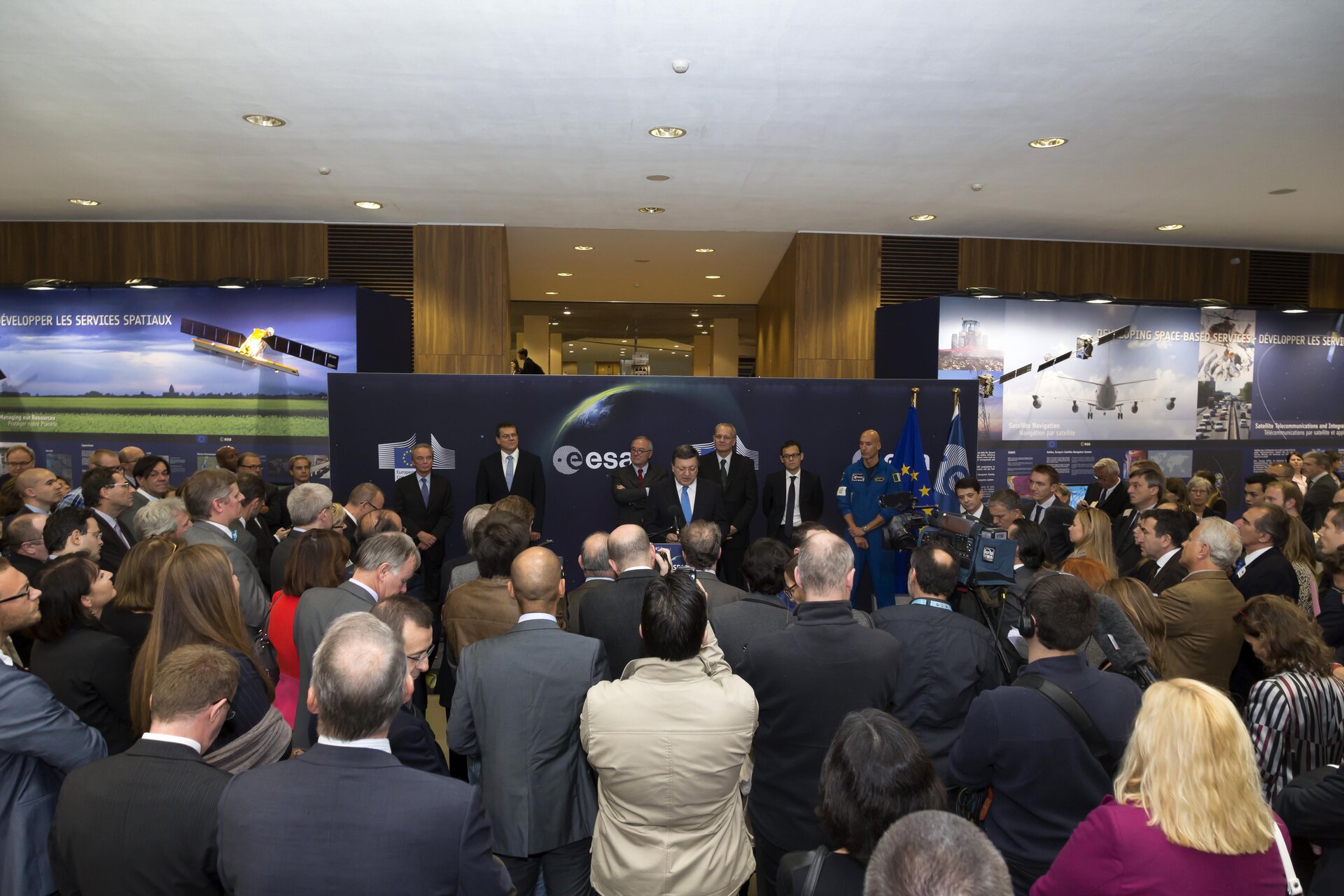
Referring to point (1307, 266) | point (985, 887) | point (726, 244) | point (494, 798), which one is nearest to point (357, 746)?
point (494, 798)

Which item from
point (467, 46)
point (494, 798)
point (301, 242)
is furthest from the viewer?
point (301, 242)

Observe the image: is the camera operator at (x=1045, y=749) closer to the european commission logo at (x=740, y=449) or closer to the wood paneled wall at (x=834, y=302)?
the european commission logo at (x=740, y=449)

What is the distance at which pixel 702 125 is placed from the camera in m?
5.83

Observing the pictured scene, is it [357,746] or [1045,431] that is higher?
[1045,431]

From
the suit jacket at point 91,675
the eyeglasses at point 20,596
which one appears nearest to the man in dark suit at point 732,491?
the suit jacket at point 91,675

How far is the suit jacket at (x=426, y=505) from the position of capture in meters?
6.90

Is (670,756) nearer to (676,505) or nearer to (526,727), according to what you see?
(526,727)

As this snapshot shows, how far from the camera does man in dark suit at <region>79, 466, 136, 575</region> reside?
456 cm

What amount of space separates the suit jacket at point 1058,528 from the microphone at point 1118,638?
267 cm

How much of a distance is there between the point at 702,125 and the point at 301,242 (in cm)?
544

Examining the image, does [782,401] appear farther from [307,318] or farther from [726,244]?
[307,318]

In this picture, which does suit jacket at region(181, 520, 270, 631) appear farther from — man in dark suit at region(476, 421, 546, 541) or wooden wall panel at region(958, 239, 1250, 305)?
wooden wall panel at region(958, 239, 1250, 305)

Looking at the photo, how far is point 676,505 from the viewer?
6.53 metres

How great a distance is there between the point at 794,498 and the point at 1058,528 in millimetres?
2148
